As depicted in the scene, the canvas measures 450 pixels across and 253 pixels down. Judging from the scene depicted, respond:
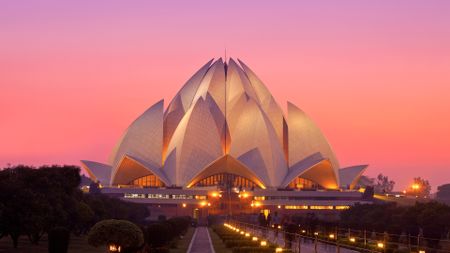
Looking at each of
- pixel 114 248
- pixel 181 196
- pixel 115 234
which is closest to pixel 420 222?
pixel 114 248

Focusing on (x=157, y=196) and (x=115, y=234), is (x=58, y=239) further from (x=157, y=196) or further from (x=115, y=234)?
(x=157, y=196)

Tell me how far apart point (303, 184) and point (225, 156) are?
12.5 m

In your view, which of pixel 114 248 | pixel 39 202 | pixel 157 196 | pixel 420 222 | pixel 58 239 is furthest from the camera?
pixel 157 196

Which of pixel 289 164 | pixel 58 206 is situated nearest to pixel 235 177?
pixel 289 164

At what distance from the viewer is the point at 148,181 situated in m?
102

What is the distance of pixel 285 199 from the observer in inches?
3883

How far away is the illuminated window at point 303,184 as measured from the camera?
101m

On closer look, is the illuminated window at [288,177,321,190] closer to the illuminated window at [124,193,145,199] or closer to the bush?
the illuminated window at [124,193,145,199]

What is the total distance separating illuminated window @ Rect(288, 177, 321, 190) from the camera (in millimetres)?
100750

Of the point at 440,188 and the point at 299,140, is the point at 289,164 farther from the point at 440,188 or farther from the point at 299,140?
the point at 440,188

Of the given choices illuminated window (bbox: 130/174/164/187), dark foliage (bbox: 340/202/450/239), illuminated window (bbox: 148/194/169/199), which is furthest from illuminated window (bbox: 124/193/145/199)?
dark foliage (bbox: 340/202/450/239)

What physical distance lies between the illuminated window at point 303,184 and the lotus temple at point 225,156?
13 cm

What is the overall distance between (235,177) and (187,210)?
767 centimetres

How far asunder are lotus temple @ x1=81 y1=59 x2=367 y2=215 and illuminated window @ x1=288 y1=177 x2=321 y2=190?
5.2 inches
